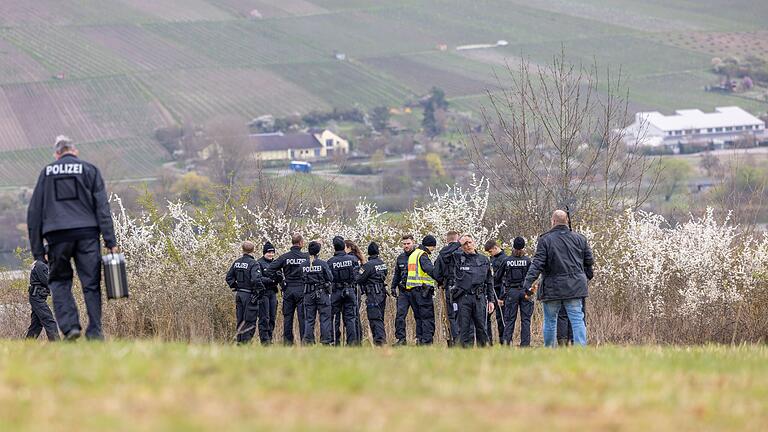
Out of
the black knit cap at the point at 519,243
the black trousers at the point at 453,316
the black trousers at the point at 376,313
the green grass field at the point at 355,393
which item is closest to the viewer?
the green grass field at the point at 355,393

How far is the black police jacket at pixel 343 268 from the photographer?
19.7 meters

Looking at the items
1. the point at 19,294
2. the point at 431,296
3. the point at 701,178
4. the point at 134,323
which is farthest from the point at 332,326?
the point at 701,178

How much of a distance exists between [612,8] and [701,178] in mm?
62388

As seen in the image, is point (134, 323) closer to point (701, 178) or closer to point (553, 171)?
point (553, 171)

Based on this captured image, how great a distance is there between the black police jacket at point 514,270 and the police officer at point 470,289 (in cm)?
201

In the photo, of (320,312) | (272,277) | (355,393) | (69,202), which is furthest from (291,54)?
(355,393)

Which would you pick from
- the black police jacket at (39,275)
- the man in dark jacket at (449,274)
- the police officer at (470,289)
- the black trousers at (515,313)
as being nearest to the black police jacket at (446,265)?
the man in dark jacket at (449,274)

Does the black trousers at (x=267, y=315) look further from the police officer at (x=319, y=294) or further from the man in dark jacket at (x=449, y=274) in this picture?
Result: the man in dark jacket at (x=449, y=274)

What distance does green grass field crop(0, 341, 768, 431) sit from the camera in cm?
626

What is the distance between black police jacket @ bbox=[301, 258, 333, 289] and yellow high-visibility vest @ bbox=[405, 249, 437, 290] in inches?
49.4

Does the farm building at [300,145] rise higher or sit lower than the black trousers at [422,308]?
lower

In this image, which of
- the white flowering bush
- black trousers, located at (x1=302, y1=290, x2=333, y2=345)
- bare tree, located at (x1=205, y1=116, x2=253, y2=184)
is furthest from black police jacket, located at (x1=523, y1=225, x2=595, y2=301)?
bare tree, located at (x1=205, y1=116, x2=253, y2=184)

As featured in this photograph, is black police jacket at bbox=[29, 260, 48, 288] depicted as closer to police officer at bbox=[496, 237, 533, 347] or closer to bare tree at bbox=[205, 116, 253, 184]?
police officer at bbox=[496, 237, 533, 347]

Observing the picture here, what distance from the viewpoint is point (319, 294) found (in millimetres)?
19656
